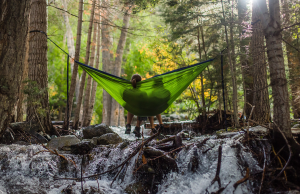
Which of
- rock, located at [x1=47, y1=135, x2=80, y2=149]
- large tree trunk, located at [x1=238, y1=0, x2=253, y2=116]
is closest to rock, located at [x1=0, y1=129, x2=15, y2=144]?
rock, located at [x1=47, y1=135, x2=80, y2=149]

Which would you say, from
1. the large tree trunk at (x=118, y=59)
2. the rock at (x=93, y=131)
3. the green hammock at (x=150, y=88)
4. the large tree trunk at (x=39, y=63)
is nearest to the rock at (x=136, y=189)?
the green hammock at (x=150, y=88)

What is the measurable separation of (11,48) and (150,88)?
68.6 inches

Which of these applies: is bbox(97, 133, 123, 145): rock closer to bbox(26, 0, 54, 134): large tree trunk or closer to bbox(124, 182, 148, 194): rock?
bbox(26, 0, 54, 134): large tree trunk

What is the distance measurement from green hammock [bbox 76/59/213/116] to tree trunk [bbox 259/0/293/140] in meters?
1.18

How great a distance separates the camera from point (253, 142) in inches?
75.0

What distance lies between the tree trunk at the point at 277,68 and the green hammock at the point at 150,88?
3.86 feet

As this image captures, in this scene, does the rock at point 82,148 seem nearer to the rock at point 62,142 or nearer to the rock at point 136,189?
the rock at point 62,142

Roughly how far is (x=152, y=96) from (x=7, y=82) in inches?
69.7

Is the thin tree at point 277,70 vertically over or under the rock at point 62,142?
over

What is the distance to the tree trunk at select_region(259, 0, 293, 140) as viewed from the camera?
171 centimetres

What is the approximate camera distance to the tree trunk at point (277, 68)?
1705 mm

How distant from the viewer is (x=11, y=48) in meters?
1.79

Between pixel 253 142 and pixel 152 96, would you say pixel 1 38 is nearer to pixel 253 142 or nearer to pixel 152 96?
pixel 152 96

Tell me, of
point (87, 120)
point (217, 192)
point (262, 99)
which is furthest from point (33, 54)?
point (262, 99)
